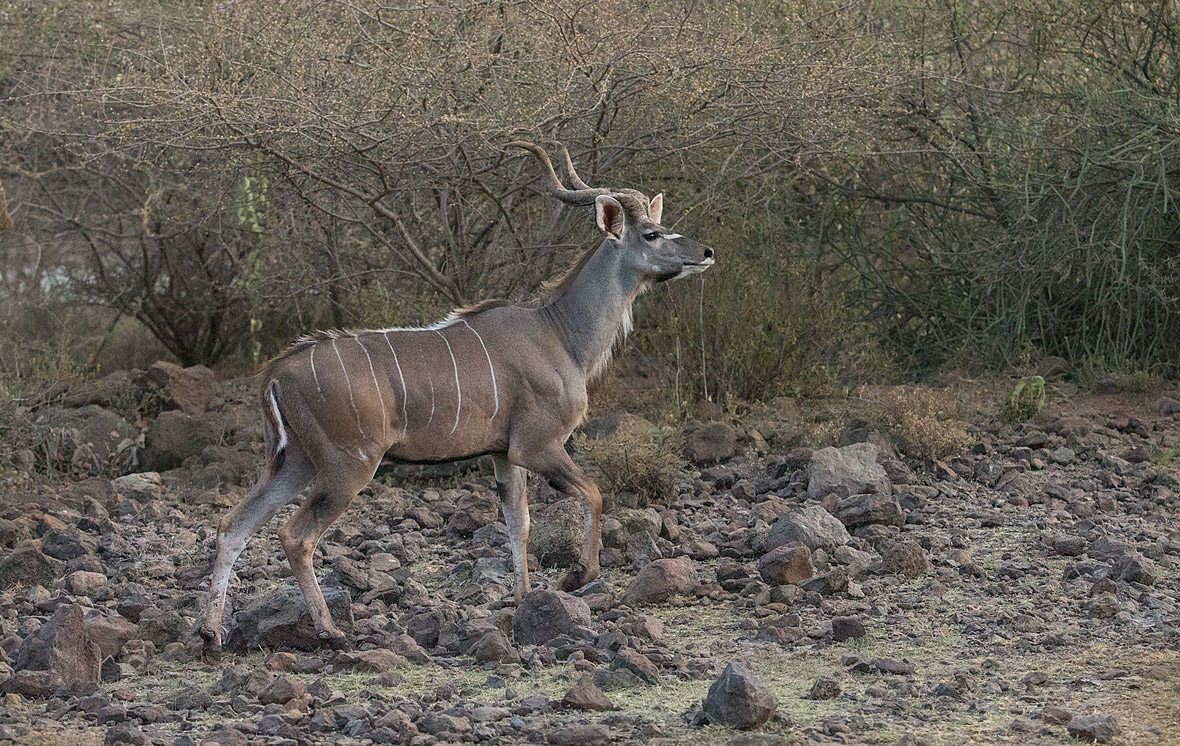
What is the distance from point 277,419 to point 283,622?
0.87 m

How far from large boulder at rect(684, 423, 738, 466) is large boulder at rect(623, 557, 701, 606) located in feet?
8.99

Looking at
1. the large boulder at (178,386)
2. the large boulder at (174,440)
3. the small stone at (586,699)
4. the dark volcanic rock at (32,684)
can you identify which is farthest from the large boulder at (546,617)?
the large boulder at (178,386)

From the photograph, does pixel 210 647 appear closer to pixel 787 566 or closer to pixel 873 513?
pixel 787 566

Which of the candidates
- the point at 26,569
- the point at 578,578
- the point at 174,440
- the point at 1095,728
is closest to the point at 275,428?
the point at 578,578

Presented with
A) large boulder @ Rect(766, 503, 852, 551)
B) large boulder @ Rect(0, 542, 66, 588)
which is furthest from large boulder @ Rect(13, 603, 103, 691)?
large boulder @ Rect(766, 503, 852, 551)

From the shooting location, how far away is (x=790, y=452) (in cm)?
953

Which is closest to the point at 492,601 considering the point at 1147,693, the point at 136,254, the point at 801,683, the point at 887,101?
the point at 801,683

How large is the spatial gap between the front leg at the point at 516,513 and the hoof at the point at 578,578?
183mm

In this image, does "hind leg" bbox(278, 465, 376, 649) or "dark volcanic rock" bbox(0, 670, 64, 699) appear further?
"hind leg" bbox(278, 465, 376, 649)

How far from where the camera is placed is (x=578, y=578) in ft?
22.2

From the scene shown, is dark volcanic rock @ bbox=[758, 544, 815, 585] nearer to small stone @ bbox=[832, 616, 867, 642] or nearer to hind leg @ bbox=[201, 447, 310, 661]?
small stone @ bbox=[832, 616, 867, 642]

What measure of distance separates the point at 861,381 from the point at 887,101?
2.23 meters

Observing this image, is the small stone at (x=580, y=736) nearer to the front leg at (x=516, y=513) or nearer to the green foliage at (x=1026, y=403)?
the front leg at (x=516, y=513)

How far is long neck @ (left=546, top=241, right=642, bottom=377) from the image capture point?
279 inches
